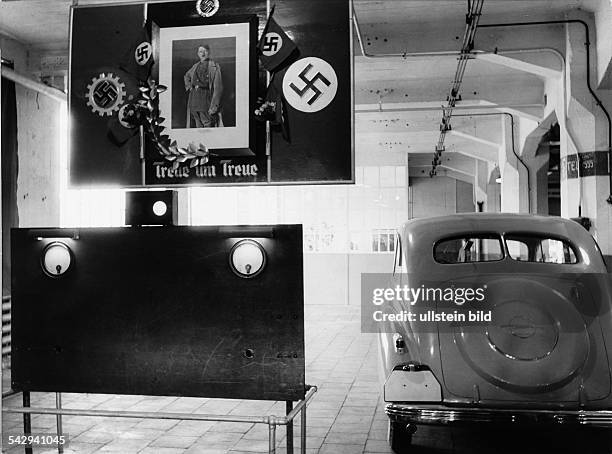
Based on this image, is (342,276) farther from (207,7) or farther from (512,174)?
(207,7)

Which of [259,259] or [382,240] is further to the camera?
[382,240]

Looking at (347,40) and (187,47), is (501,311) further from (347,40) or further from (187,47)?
(187,47)

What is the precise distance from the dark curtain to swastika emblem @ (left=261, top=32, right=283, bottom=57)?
4.78 m

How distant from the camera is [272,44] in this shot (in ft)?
10.6

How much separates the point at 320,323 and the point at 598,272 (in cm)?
830

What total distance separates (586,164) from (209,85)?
6019 mm

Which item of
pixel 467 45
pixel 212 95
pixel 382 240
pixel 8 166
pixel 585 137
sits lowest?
pixel 382 240

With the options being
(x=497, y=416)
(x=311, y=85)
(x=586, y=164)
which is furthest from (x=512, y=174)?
(x=311, y=85)

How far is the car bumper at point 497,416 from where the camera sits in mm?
4215

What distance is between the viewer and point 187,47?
330cm

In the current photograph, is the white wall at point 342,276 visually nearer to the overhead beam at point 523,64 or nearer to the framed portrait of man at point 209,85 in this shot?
the overhead beam at point 523,64

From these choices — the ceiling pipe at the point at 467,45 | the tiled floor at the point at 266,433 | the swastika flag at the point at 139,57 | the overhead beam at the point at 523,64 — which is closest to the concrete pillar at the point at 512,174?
the ceiling pipe at the point at 467,45

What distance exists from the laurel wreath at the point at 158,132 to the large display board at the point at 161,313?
35cm

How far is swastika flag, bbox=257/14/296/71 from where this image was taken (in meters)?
3.21
